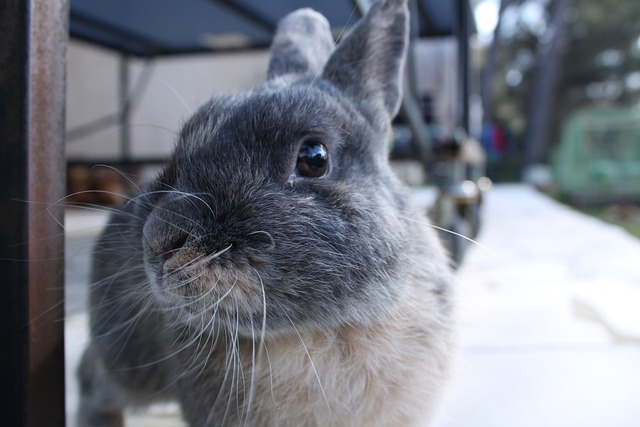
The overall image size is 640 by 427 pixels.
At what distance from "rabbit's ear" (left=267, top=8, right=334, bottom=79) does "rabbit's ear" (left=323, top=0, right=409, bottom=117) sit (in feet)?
0.55

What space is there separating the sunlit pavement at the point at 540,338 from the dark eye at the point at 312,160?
1.69 ft

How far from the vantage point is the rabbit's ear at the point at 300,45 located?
4.98 ft

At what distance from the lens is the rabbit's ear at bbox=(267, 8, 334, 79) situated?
1517 mm

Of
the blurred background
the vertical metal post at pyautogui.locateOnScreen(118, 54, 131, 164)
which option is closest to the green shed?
the blurred background

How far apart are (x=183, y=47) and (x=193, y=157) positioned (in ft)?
15.0

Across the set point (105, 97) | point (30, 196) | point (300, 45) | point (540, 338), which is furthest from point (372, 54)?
point (105, 97)

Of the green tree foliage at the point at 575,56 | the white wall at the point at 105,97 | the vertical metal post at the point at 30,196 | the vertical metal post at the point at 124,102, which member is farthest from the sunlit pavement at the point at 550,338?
the green tree foliage at the point at 575,56

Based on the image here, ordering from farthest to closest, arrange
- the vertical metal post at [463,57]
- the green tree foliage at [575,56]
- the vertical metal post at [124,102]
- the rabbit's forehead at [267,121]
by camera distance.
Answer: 1. the green tree foliage at [575,56]
2. the vertical metal post at [124,102]
3. the vertical metal post at [463,57]
4. the rabbit's forehead at [267,121]

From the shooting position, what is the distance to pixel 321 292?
997 millimetres

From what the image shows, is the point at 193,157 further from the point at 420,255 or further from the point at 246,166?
the point at 420,255

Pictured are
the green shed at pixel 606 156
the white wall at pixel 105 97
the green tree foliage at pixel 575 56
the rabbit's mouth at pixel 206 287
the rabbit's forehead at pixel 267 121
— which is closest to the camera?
the rabbit's mouth at pixel 206 287

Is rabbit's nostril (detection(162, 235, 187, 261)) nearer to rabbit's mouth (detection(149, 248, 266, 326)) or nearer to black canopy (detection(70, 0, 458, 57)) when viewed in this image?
rabbit's mouth (detection(149, 248, 266, 326))

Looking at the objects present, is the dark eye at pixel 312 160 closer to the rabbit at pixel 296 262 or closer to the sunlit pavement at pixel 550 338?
the rabbit at pixel 296 262

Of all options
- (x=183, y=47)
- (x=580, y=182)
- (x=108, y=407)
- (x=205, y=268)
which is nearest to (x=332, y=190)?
(x=205, y=268)
